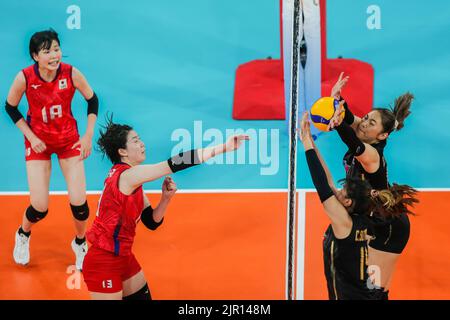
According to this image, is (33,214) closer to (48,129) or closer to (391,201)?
(48,129)

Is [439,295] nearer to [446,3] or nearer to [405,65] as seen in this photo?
[405,65]

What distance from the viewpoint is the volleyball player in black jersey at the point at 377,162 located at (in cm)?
718

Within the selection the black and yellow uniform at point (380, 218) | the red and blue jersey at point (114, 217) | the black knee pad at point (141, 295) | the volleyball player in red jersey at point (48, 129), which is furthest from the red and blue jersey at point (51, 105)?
the black and yellow uniform at point (380, 218)

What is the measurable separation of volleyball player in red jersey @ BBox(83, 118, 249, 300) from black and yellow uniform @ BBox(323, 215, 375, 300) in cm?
136

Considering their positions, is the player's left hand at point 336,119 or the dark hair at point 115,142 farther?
the dark hair at point 115,142

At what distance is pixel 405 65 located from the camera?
932cm

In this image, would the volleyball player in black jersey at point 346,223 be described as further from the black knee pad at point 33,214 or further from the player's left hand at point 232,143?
the black knee pad at point 33,214

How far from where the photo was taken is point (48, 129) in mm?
7988

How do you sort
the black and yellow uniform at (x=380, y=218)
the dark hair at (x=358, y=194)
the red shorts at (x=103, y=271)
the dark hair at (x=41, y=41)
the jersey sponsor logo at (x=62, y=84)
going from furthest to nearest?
the jersey sponsor logo at (x=62, y=84), the dark hair at (x=41, y=41), the black and yellow uniform at (x=380, y=218), the red shorts at (x=103, y=271), the dark hair at (x=358, y=194)

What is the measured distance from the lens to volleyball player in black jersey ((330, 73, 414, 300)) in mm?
7176

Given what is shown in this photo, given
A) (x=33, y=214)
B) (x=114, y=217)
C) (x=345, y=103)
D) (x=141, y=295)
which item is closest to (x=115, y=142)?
(x=114, y=217)

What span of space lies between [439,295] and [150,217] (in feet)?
8.44

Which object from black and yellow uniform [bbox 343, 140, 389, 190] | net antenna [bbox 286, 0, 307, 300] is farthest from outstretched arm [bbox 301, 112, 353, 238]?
black and yellow uniform [bbox 343, 140, 389, 190]

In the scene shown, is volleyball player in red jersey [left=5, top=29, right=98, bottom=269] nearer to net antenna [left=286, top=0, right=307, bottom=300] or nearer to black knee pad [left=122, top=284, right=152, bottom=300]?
black knee pad [left=122, top=284, right=152, bottom=300]
